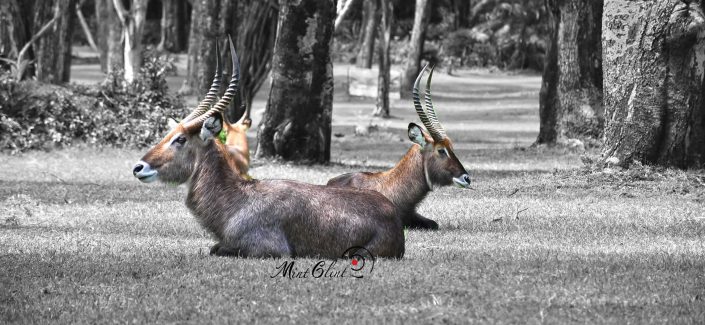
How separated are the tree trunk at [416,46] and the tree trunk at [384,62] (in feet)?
21.4

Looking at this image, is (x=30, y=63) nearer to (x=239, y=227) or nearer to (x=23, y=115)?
(x=23, y=115)

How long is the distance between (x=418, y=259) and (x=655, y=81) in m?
6.19

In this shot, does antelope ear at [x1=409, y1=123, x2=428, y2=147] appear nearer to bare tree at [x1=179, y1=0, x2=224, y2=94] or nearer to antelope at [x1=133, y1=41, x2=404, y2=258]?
antelope at [x1=133, y1=41, x2=404, y2=258]

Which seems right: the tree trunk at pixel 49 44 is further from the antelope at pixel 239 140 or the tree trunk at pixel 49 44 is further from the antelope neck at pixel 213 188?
the antelope neck at pixel 213 188

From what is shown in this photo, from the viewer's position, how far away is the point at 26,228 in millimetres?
9852

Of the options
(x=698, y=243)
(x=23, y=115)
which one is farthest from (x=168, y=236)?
(x=23, y=115)

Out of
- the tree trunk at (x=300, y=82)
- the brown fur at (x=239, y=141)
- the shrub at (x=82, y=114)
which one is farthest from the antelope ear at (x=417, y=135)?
the shrub at (x=82, y=114)

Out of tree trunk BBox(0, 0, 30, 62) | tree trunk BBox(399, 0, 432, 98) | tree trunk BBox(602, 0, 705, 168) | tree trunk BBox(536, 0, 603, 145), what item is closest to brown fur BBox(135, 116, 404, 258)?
tree trunk BBox(602, 0, 705, 168)

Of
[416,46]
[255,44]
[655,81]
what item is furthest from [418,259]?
[416,46]

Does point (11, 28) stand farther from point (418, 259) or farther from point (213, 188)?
point (418, 259)

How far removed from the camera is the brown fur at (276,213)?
778cm

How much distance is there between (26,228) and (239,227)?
2.93m

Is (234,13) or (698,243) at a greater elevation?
(234,13)

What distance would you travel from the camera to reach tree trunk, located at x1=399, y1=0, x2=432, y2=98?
34000 millimetres
